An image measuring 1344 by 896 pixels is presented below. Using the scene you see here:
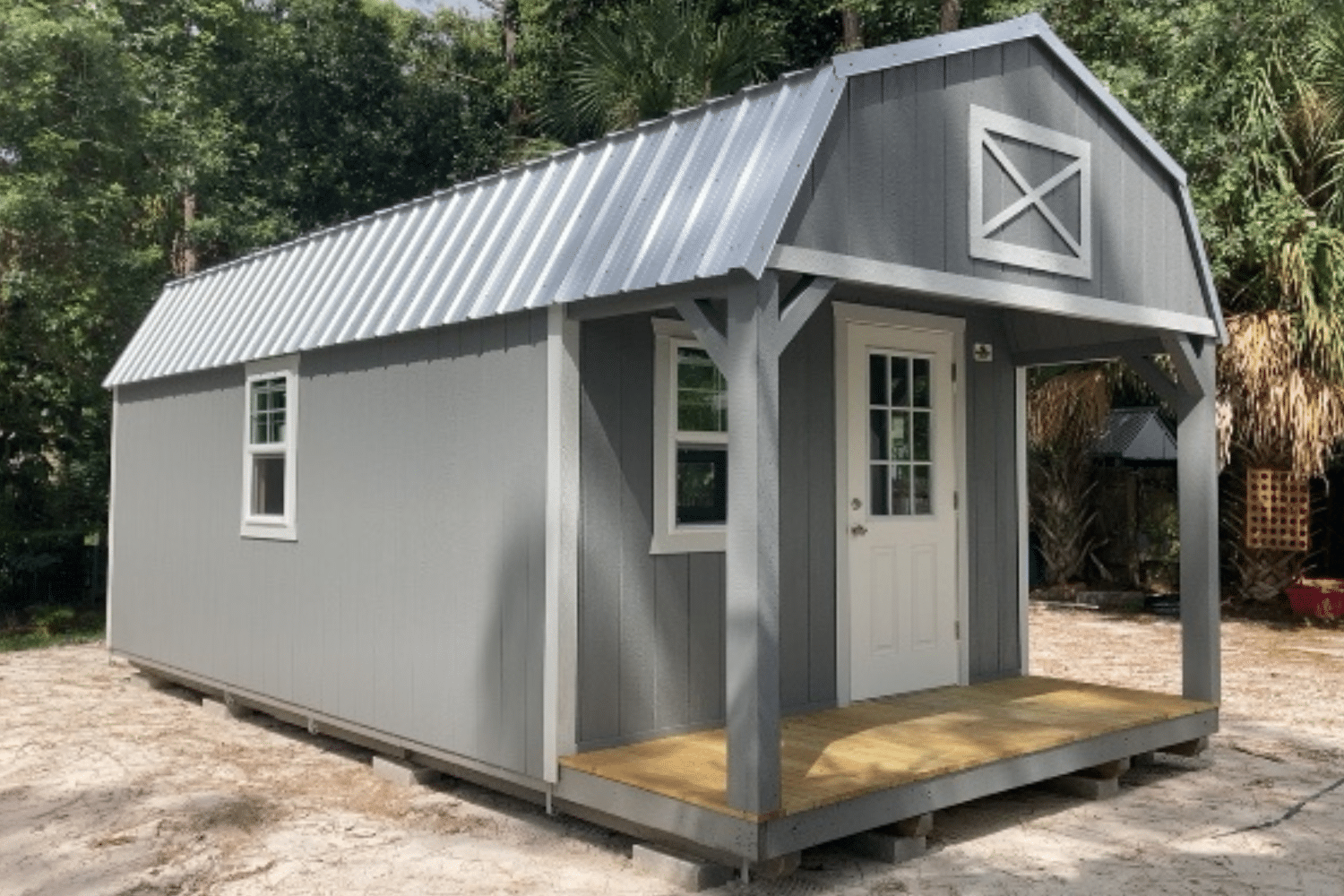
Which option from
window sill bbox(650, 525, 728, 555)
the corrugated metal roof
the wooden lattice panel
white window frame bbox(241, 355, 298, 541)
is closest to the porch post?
window sill bbox(650, 525, 728, 555)

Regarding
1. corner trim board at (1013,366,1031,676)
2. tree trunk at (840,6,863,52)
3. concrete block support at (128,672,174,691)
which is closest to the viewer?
corner trim board at (1013,366,1031,676)

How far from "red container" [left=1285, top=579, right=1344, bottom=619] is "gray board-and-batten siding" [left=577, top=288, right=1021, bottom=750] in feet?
25.0

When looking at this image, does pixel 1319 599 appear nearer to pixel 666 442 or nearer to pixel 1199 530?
pixel 1199 530

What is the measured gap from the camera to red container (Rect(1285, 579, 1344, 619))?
12.1 meters

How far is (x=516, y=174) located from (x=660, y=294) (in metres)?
1.71

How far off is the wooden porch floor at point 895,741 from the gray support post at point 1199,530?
220 mm

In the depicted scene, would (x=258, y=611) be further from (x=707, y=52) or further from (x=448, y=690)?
(x=707, y=52)

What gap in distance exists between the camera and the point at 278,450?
7156 mm

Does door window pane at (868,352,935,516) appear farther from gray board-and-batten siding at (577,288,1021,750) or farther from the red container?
the red container

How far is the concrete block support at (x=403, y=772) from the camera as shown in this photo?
5836 millimetres

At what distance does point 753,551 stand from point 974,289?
1.73 metres

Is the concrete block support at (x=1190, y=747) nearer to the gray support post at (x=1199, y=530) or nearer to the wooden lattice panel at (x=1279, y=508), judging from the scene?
the gray support post at (x=1199, y=530)

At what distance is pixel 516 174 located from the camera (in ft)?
19.2

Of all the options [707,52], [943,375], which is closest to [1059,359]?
[943,375]
